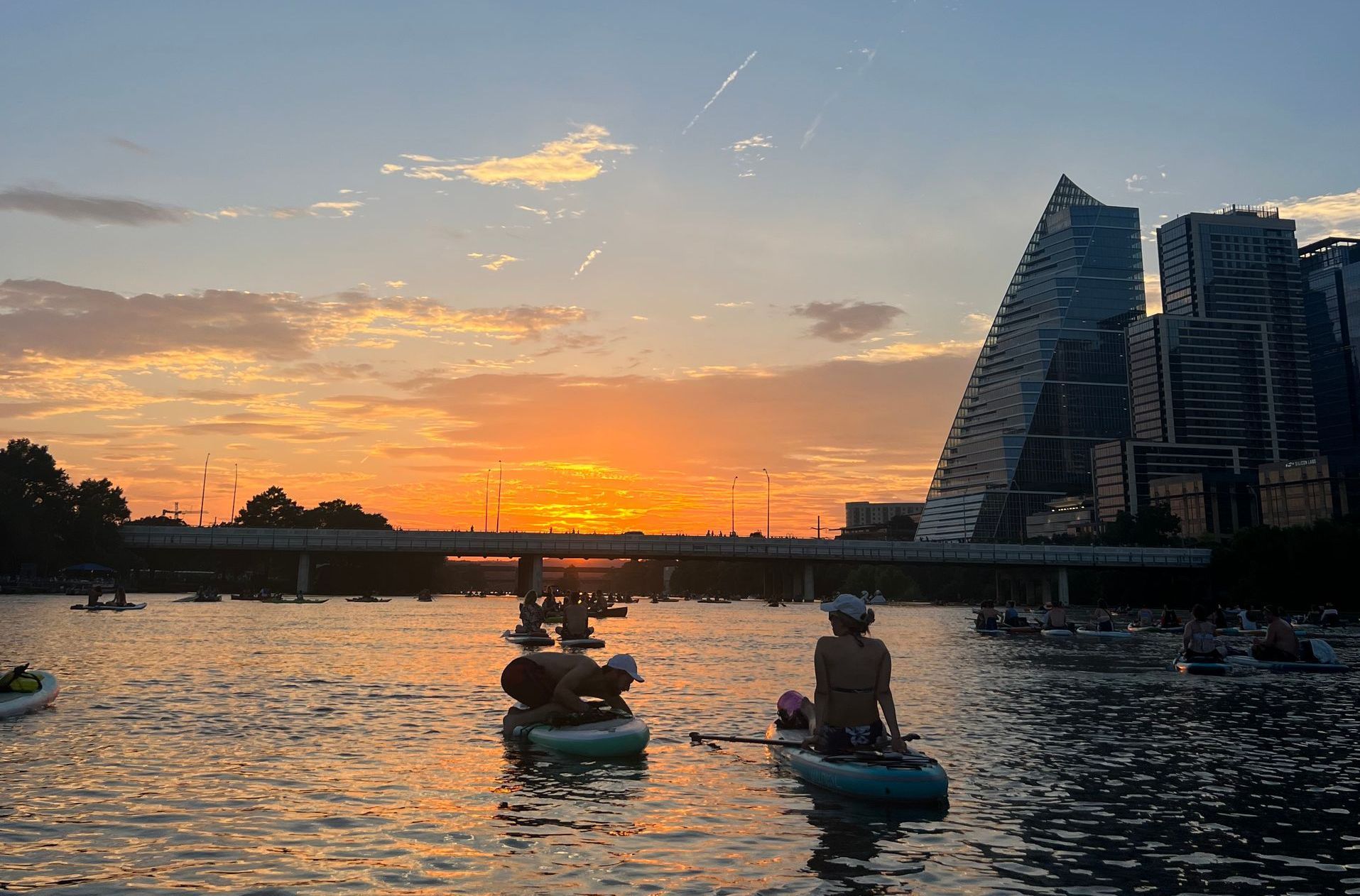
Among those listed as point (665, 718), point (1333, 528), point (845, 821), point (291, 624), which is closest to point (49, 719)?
point (665, 718)

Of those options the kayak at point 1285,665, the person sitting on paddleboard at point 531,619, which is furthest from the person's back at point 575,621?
the kayak at point 1285,665

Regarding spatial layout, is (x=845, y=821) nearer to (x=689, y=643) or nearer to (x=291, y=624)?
(x=689, y=643)

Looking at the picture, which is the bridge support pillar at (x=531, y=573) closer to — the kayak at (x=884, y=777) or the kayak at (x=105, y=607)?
the kayak at (x=105, y=607)

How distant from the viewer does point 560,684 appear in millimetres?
20406

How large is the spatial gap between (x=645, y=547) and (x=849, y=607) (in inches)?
6028

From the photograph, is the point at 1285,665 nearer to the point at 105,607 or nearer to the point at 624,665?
the point at 624,665

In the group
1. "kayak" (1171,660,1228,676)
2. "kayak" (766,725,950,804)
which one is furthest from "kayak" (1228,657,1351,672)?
"kayak" (766,725,950,804)

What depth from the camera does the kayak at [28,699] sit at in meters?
23.4

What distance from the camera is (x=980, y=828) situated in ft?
45.6

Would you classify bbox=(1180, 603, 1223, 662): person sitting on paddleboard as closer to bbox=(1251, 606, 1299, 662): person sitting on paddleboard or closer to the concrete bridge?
bbox=(1251, 606, 1299, 662): person sitting on paddleboard

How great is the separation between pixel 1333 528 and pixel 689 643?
315 ft

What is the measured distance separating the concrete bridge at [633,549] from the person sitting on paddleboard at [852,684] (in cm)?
14774

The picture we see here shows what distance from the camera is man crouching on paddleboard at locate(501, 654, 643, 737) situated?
20.2 m

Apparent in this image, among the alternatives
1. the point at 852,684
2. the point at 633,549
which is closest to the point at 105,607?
the point at 852,684
